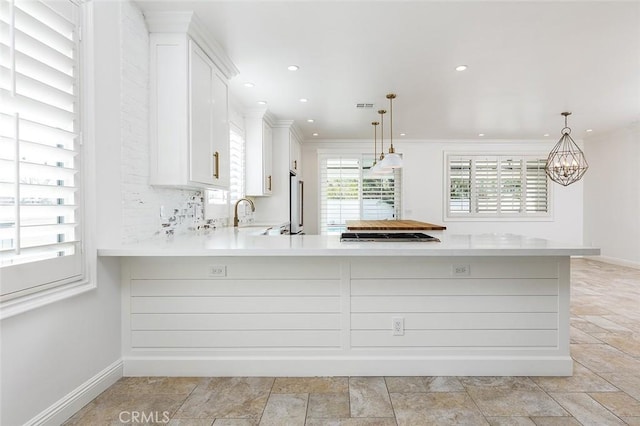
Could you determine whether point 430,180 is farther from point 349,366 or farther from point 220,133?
point 349,366

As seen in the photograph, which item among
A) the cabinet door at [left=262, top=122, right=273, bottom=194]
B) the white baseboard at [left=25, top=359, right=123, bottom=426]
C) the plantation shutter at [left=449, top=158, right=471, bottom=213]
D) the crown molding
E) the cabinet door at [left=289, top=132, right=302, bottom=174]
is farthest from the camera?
the plantation shutter at [left=449, top=158, right=471, bottom=213]

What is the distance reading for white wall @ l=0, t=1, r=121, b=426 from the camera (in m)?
1.60

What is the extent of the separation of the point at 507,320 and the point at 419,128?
4.50m

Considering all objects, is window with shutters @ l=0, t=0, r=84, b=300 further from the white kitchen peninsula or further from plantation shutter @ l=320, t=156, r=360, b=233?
plantation shutter @ l=320, t=156, r=360, b=233

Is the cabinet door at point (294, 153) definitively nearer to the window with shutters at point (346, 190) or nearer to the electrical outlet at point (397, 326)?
the window with shutters at point (346, 190)

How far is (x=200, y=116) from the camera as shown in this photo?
2752 mm

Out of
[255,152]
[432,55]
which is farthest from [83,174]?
[255,152]

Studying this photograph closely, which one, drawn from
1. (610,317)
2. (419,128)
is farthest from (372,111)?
(610,317)

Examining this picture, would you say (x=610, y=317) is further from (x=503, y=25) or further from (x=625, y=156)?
(x=625, y=156)

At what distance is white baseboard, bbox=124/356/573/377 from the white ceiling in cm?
237

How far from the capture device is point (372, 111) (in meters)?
5.03

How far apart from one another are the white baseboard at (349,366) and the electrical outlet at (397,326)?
0.16 m

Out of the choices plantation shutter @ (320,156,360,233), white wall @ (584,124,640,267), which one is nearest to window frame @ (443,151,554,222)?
white wall @ (584,124,640,267)

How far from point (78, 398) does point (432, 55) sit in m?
3.58
